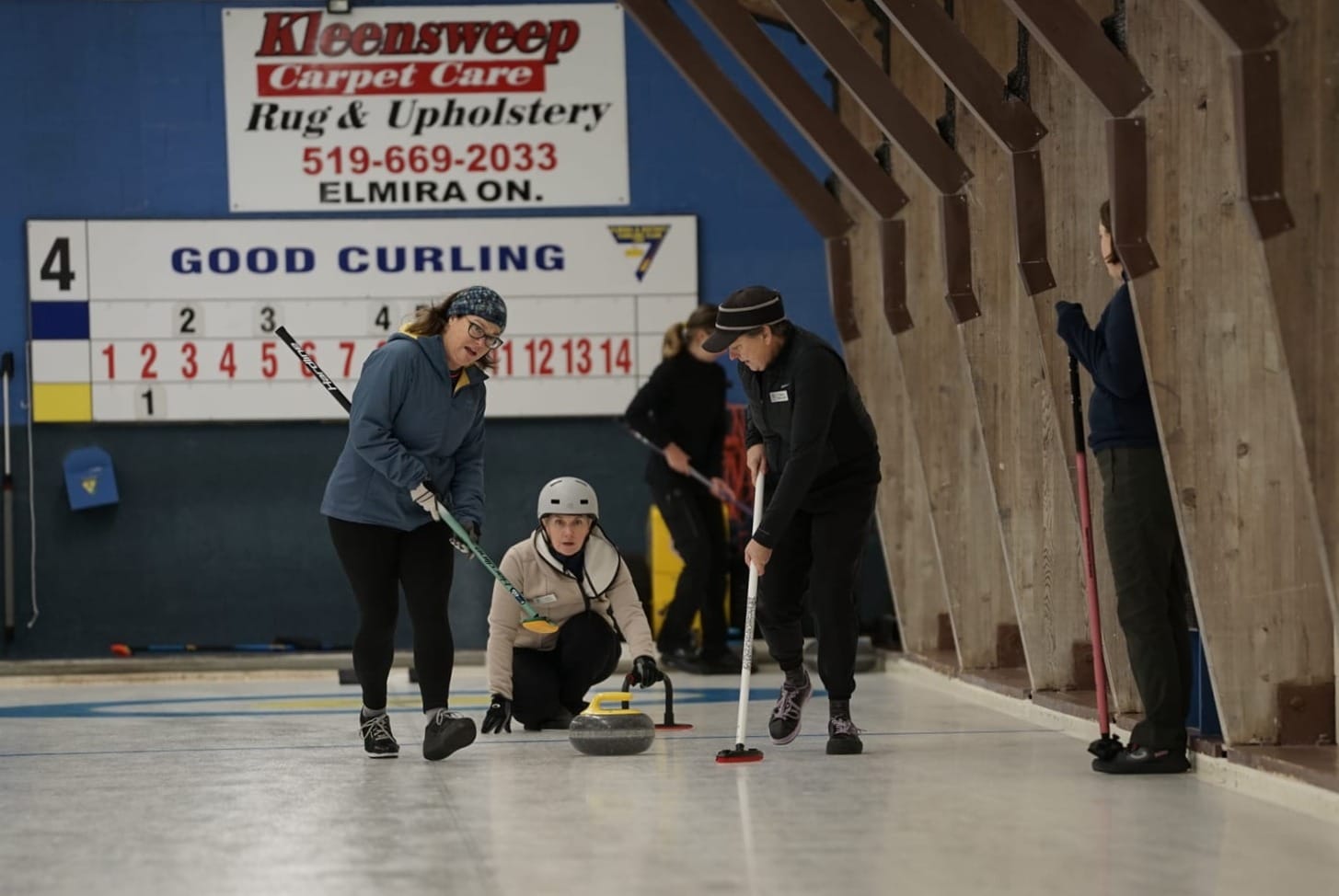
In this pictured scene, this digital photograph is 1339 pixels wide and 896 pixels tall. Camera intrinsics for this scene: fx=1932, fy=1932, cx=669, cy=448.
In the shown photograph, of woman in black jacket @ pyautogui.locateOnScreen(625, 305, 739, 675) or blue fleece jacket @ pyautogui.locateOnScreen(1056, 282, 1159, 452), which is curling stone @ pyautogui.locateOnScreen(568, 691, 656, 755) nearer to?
blue fleece jacket @ pyautogui.locateOnScreen(1056, 282, 1159, 452)

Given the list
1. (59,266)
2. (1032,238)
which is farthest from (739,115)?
(59,266)

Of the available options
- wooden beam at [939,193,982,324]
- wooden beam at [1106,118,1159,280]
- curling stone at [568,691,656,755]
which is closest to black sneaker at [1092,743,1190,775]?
wooden beam at [1106,118,1159,280]

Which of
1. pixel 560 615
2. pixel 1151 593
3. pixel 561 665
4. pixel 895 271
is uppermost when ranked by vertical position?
pixel 895 271

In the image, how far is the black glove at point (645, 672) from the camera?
232 inches

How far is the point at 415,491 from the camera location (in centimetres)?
544

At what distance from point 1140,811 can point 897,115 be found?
3437 mm

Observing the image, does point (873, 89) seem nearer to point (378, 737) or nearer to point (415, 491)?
point (415, 491)

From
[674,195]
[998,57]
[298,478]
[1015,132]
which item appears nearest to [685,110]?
[674,195]

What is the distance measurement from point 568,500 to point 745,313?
1.08m

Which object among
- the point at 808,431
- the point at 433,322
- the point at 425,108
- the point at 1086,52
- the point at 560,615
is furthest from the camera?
the point at 425,108

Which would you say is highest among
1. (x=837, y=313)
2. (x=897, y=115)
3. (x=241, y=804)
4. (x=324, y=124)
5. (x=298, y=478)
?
(x=324, y=124)

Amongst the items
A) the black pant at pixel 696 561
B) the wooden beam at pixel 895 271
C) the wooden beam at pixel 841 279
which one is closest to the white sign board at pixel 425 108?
the wooden beam at pixel 841 279

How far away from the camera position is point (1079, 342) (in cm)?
507

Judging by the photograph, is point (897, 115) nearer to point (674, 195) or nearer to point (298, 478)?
point (674, 195)
